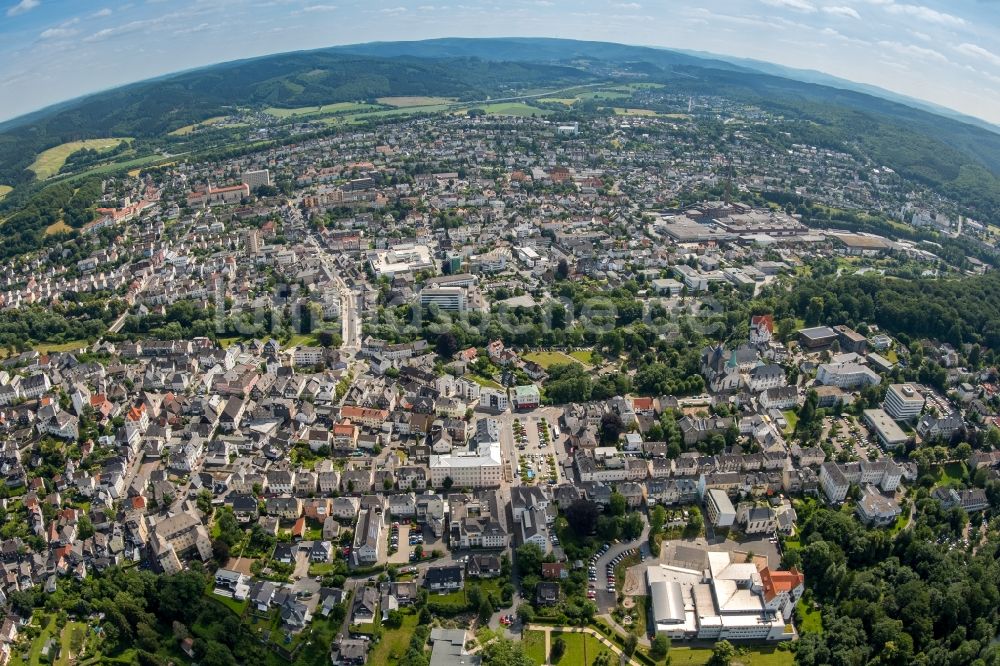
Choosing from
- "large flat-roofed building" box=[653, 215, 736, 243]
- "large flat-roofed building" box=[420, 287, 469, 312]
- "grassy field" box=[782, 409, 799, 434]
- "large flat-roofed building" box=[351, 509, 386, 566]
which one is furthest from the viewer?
"large flat-roofed building" box=[653, 215, 736, 243]

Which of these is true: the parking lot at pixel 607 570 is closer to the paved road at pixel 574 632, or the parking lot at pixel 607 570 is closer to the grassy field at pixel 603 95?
the paved road at pixel 574 632

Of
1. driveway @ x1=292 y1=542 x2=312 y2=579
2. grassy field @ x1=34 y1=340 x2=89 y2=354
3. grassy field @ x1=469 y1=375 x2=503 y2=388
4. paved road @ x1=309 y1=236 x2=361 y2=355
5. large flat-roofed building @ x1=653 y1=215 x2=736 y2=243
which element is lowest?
driveway @ x1=292 y1=542 x2=312 y2=579

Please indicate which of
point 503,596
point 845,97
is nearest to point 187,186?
point 503,596

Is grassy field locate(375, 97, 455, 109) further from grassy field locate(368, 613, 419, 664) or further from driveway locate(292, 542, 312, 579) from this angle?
grassy field locate(368, 613, 419, 664)

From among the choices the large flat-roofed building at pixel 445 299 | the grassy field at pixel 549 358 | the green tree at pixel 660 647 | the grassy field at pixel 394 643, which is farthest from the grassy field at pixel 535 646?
the large flat-roofed building at pixel 445 299

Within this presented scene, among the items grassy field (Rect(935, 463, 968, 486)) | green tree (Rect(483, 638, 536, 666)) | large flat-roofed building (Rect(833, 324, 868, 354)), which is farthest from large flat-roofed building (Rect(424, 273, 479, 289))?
grassy field (Rect(935, 463, 968, 486))

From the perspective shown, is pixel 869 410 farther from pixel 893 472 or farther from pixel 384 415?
pixel 384 415
